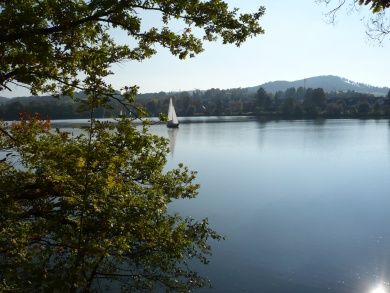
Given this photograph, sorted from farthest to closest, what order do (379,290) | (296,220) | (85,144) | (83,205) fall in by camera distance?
1. (296,220)
2. (379,290)
3. (85,144)
4. (83,205)

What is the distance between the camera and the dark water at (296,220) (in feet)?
59.9

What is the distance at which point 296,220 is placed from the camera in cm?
2678

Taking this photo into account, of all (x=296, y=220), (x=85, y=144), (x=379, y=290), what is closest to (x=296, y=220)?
(x=296, y=220)

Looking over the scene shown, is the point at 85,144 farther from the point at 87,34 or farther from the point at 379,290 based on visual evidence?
the point at 379,290

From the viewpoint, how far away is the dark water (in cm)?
1827

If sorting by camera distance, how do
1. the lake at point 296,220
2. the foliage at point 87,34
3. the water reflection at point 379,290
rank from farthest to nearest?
1. the lake at point 296,220
2. the water reflection at point 379,290
3. the foliage at point 87,34

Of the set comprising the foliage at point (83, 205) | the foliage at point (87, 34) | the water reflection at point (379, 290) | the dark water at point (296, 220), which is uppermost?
the foliage at point (87, 34)

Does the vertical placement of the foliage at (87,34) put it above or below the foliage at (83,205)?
above

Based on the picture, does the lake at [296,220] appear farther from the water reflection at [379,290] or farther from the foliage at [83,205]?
the foliage at [83,205]

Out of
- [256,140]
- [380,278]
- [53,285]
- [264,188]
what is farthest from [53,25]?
[256,140]

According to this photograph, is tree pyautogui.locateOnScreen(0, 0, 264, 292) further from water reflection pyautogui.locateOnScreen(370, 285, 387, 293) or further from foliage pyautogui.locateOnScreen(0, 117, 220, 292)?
water reflection pyautogui.locateOnScreen(370, 285, 387, 293)

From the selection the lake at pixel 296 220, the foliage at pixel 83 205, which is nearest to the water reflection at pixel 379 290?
the lake at pixel 296 220

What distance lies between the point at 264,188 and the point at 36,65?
30502 mm

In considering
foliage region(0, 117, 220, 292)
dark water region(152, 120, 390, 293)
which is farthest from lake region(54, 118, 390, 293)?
foliage region(0, 117, 220, 292)
